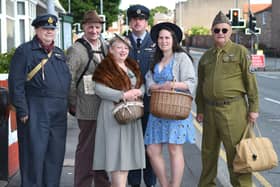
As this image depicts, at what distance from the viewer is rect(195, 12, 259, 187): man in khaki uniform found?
546 centimetres

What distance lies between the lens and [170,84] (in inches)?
210

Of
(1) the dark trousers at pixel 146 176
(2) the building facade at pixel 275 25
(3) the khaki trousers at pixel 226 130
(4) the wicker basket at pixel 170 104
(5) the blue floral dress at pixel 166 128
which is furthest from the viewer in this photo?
(2) the building facade at pixel 275 25

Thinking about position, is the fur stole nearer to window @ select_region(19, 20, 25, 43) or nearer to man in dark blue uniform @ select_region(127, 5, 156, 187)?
A: man in dark blue uniform @ select_region(127, 5, 156, 187)

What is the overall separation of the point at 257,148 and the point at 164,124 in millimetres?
907

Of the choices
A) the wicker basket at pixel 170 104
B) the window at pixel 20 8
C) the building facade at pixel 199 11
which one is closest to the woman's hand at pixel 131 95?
the wicker basket at pixel 170 104

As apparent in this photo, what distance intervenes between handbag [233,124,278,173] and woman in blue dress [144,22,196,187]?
49 centimetres

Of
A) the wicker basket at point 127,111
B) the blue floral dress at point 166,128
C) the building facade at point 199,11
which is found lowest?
the blue floral dress at point 166,128

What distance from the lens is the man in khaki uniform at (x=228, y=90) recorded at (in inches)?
215

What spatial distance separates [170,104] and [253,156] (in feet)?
3.10

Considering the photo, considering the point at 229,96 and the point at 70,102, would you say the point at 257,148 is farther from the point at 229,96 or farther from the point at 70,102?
the point at 70,102

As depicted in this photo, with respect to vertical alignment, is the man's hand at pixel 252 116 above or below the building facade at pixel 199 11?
below

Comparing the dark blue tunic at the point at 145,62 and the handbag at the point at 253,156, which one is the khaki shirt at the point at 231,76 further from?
the dark blue tunic at the point at 145,62

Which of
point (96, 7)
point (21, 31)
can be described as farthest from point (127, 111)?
point (96, 7)

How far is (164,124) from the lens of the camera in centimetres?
541
